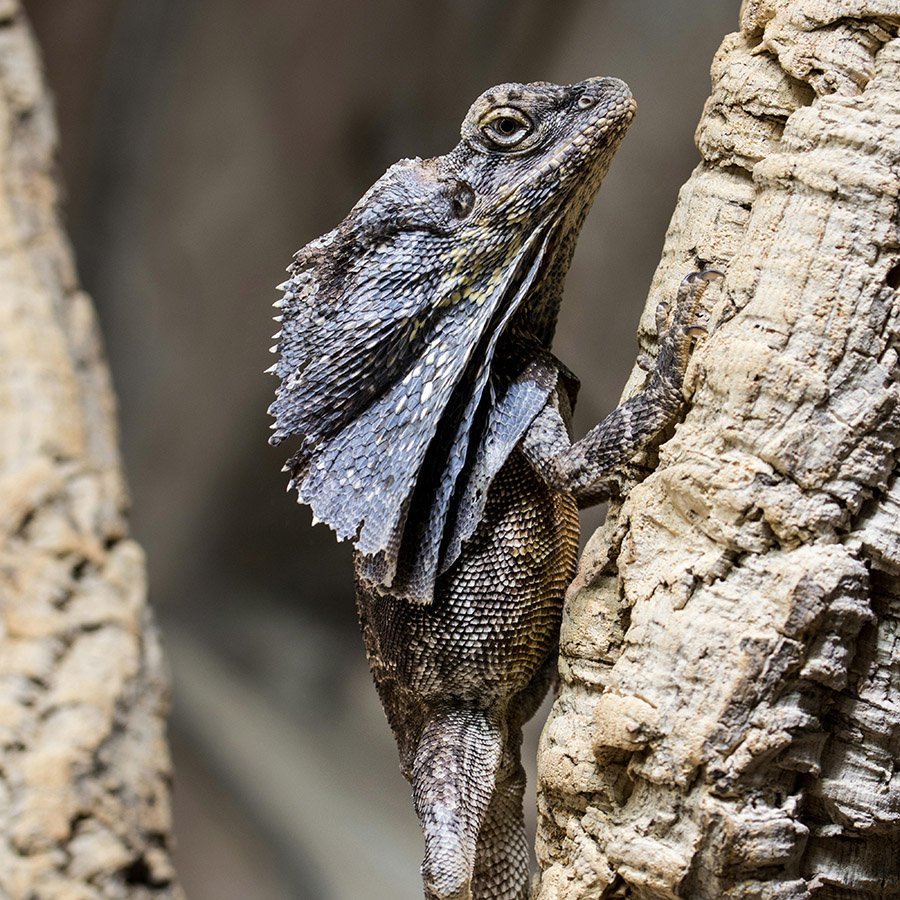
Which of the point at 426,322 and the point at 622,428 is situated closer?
the point at 622,428

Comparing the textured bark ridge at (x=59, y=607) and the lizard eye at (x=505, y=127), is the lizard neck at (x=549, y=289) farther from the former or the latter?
the textured bark ridge at (x=59, y=607)

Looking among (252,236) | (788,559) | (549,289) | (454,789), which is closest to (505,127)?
(549,289)

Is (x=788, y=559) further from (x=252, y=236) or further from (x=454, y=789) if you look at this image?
(x=252, y=236)

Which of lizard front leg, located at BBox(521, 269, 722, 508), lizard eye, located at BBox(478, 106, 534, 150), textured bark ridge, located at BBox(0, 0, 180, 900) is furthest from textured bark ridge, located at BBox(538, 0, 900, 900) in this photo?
textured bark ridge, located at BBox(0, 0, 180, 900)

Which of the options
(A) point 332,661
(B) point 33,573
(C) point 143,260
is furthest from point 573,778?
(C) point 143,260

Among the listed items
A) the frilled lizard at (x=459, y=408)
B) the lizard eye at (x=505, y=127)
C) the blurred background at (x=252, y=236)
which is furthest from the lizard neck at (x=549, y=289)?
the blurred background at (x=252, y=236)
